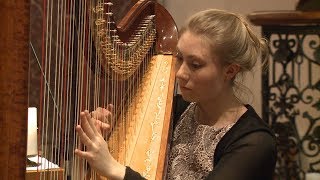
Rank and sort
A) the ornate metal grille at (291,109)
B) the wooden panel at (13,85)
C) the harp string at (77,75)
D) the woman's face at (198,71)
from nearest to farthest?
the wooden panel at (13,85) < the harp string at (77,75) < the woman's face at (198,71) < the ornate metal grille at (291,109)

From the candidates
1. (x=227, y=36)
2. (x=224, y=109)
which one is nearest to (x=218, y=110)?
(x=224, y=109)

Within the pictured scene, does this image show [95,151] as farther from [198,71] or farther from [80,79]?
[198,71]

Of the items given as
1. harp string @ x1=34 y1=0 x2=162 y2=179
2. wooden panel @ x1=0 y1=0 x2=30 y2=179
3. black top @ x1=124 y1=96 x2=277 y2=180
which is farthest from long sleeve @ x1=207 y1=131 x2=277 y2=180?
wooden panel @ x1=0 y1=0 x2=30 y2=179

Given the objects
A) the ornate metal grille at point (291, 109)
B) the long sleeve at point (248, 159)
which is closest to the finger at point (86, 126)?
the long sleeve at point (248, 159)

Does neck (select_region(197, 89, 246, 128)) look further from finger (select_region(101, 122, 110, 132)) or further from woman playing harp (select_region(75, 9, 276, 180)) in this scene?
finger (select_region(101, 122, 110, 132))

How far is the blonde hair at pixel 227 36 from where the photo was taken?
156 centimetres

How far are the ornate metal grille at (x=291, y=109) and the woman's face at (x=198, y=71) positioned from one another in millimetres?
944

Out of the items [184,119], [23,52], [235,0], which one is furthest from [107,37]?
[235,0]

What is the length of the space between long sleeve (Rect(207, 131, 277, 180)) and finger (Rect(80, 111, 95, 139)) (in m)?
0.42

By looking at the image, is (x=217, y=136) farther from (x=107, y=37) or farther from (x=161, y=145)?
(x=107, y=37)

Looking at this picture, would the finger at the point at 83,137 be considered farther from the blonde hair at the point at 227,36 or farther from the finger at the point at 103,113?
the blonde hair at the point at 227,36

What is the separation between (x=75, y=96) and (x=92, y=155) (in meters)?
0.15

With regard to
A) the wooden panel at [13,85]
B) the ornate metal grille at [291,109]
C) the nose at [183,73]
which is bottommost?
the ornate metal grille at [291,109]

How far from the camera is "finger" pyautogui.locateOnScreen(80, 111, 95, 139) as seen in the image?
1125mm
